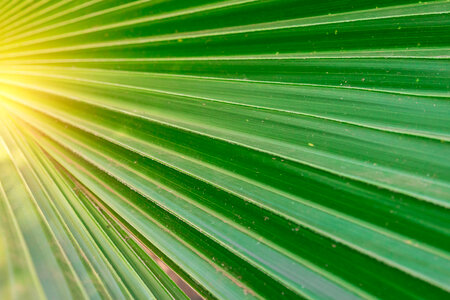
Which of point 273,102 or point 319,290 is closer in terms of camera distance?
point 319,290

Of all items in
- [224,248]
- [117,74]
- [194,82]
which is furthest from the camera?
[117,74]

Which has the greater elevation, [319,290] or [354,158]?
[354,158]

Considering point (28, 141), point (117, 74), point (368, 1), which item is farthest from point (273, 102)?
point (28, 141)

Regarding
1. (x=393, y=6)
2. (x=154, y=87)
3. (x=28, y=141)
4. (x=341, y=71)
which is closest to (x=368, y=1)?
(x=393, y=6)

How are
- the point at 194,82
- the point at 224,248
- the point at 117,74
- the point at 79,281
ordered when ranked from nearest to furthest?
1. the point at 79,281
2. the point at 224,248
3. the point at 194,82
4. the point at 117,74

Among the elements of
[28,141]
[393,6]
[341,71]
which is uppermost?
[393,6]

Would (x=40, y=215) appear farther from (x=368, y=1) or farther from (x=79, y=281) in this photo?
(x=368, y=1)
